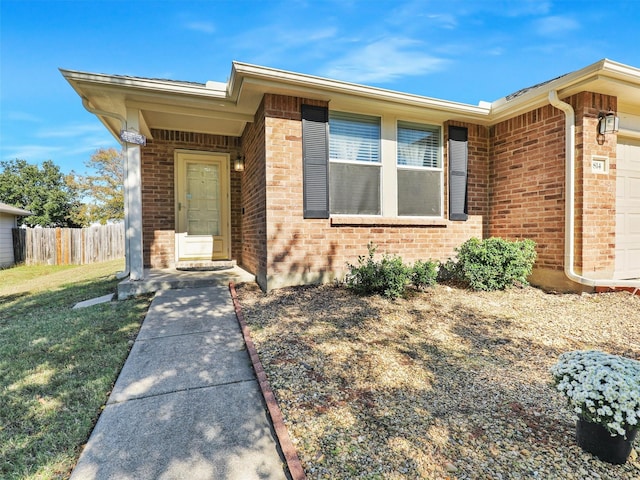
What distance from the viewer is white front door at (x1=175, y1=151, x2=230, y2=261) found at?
6363 mm

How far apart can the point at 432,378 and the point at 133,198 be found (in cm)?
475

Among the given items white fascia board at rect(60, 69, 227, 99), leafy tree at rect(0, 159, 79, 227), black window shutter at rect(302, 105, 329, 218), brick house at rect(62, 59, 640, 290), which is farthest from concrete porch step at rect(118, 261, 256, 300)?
leafy tree at rect(0, 159, 79, 227)

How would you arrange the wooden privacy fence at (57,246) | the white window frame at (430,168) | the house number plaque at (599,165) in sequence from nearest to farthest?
the house number plaque at (599,165) < the white window frame at (430,168) < the wooden privacy fence at (57,246)

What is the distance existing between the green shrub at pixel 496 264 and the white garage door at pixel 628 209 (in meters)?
1.51

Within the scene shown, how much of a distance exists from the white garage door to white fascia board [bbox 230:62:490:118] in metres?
2.41

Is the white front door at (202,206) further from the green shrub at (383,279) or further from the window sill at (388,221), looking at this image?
the green shrub at (383,279)

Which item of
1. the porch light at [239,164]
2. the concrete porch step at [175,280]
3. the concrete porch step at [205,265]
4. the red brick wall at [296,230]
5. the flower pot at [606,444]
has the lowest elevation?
the flower pot at [606,444]

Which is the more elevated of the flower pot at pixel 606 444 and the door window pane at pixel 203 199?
the door window pane at pixel 203 199

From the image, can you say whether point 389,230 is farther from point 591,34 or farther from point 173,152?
point 591,34

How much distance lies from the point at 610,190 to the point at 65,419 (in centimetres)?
684

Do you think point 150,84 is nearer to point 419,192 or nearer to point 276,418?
point 419,192

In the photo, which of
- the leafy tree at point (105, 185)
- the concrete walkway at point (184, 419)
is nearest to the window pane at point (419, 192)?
the concrete walkway at point (184, 419)

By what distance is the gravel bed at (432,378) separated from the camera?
1.54 metres

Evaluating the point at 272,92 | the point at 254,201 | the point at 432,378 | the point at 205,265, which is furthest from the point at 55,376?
the point at 272,92
